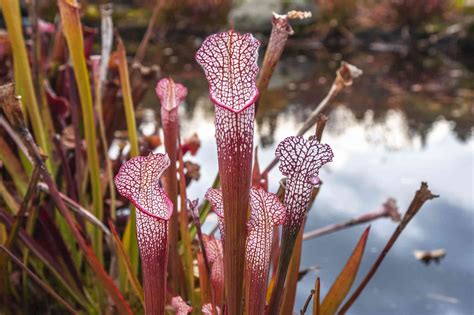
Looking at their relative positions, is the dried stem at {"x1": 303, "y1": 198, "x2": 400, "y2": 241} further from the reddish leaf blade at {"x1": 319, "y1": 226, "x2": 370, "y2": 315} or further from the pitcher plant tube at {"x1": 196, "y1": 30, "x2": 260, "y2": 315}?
the pitcher plant tube at {"x1": 196, "y1": 30, "x2": 260, "y2": 315}

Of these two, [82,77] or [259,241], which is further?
[82,77]

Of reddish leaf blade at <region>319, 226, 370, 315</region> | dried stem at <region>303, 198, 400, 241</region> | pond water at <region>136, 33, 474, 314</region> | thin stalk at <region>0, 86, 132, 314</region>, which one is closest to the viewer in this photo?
thin stalk at <region>0, 86, 132, 314</region>

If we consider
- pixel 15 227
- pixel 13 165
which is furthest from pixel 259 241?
pixel 13 165

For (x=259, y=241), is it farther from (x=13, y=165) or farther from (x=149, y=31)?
(x=149, y=31)

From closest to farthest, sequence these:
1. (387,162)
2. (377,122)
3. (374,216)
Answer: (374,216)
(387,162)
(377,122)

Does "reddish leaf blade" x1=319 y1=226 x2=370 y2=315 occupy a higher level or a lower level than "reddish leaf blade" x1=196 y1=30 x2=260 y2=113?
lower

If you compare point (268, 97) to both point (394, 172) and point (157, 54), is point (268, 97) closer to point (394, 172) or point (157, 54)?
point (394, 172)

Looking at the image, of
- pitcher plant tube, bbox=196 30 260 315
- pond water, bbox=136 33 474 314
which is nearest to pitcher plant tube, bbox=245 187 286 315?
pitcher plant tube, bbox=196 30 260 315
